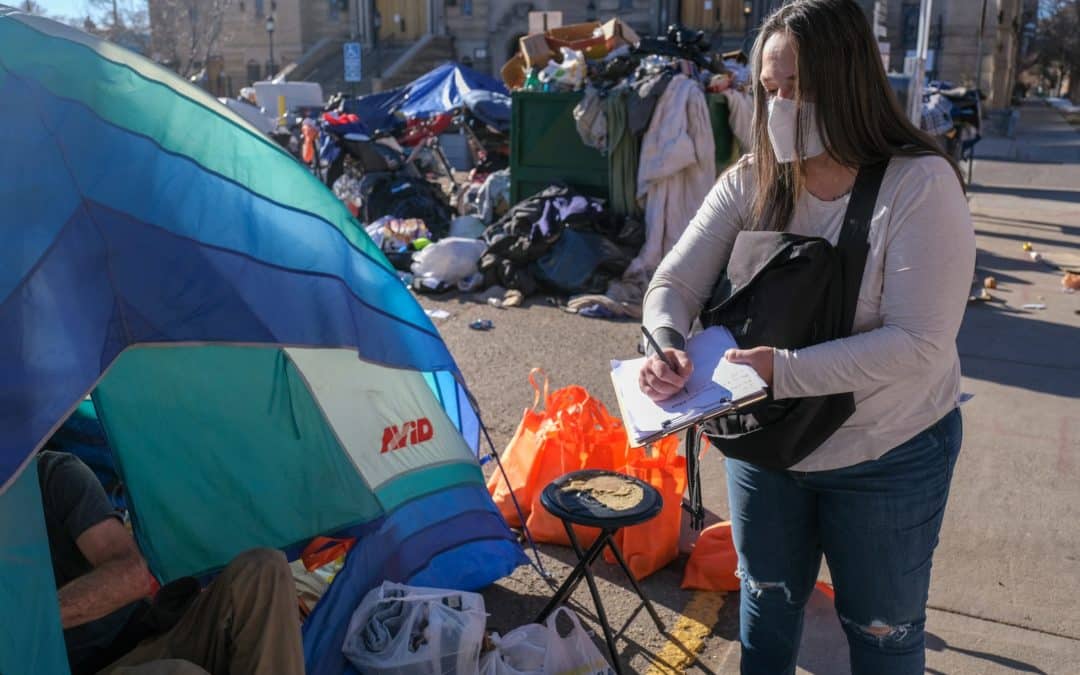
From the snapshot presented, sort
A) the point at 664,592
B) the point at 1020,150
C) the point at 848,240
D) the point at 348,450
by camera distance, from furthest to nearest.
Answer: the point at 1020,150 < the point at 664,592 < the point at 348,450 < the point at 848,240

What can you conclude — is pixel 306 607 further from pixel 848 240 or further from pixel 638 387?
pixel 848 240

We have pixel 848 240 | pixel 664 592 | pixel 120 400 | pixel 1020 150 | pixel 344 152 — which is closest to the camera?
pixel 848 240

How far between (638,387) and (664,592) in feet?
6.07

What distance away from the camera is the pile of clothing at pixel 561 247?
873 cm

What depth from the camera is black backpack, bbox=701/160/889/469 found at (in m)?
2.04

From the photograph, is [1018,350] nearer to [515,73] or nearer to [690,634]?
[690,634]

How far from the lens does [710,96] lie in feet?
30.1

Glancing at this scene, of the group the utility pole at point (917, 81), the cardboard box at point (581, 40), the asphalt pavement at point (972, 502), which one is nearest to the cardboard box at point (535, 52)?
the cardboard box at point (581, 40)

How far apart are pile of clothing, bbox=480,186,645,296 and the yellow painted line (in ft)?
16.9

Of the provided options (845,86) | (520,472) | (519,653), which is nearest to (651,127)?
(520,472)

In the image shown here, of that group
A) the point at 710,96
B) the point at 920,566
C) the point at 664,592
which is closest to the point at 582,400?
the point at 664,592

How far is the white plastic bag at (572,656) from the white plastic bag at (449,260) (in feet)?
21.0

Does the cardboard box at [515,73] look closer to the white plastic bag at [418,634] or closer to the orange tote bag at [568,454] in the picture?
the orange tote bag at [568,454]

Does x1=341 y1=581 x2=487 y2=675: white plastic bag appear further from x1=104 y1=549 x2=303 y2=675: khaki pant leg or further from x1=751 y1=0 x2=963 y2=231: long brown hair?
x1=751 y1=0 x2=963 y2=231: long brown hair
